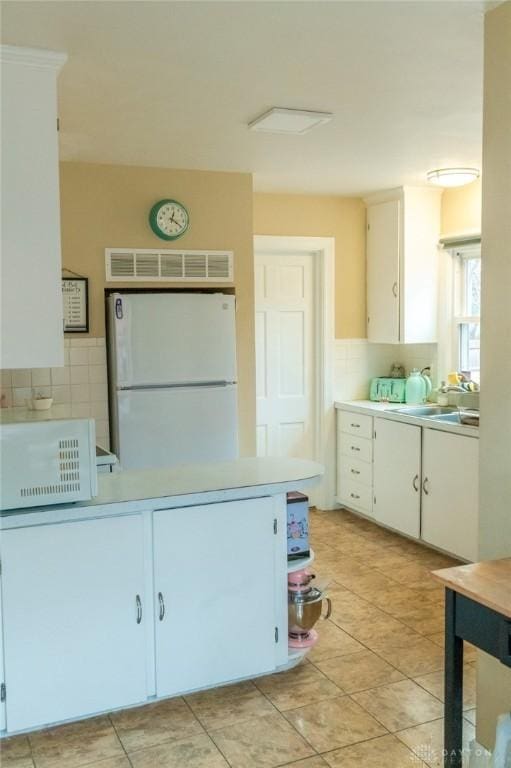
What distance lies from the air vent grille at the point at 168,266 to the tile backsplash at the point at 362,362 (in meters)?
1.46

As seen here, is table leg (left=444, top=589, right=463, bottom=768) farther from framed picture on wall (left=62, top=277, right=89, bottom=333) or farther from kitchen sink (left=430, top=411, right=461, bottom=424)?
framed picture on wall (left=62, top=277, right=89, bottom=333)

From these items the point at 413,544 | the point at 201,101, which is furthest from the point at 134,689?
the point at 413,544

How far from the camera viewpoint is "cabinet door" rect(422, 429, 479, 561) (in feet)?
14.2

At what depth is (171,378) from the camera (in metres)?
4.27

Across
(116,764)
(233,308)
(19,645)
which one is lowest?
(116,764)

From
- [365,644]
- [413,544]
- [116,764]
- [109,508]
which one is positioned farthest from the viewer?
[413,544]

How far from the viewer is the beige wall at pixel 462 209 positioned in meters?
5.03

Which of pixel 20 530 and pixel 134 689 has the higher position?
pixel 20 530

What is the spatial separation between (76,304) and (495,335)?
2.66 m

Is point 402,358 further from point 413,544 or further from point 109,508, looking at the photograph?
point 109,508

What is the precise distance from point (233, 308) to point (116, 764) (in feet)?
8.63

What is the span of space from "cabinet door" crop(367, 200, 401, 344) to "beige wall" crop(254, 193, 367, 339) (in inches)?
2.9

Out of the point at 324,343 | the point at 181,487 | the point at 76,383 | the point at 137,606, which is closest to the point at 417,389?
the point at 324,343

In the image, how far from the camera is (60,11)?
2.28 meters
